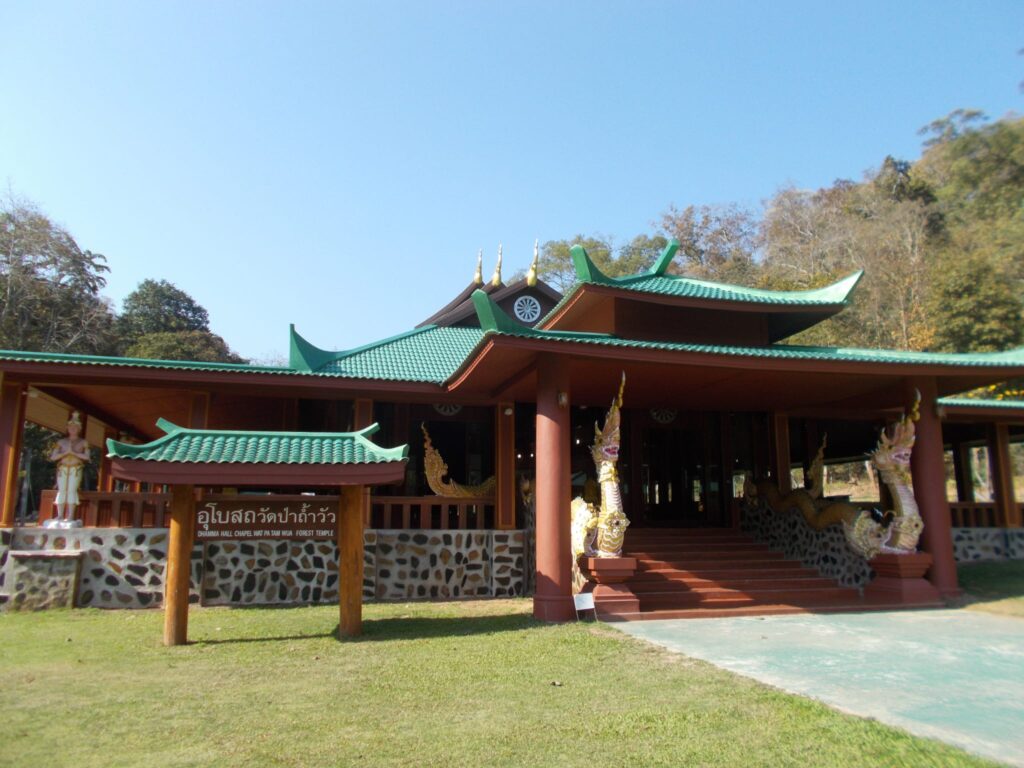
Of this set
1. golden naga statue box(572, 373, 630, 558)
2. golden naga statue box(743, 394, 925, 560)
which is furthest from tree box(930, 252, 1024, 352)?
golden naga statue box(572, 373, 630, 558)

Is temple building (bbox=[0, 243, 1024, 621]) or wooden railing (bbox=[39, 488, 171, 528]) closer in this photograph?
temple building (bbox=[0, 243, 1024, 621])

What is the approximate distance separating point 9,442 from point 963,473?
17.8 metres

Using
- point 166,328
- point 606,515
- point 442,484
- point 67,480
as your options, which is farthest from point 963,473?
point 166,328

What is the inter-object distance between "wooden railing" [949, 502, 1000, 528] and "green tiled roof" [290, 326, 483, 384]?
10.1 m

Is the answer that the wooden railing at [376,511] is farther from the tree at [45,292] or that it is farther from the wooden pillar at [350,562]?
the tree at [45,292]

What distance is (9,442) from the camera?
33.5ft

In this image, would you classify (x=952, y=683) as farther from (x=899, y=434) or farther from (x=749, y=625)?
(x=899, y=434)

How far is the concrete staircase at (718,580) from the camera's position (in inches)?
378

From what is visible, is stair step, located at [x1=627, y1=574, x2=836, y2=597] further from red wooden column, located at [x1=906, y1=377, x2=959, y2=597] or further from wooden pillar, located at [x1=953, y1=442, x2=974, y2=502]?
wooden pillar, located at [x1=953, y1=442, x2=974, y2=502]

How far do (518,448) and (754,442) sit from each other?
14.4 ft

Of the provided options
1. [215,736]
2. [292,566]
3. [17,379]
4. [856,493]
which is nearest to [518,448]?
[292,566]

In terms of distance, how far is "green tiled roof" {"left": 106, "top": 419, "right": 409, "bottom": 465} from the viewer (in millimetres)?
7191

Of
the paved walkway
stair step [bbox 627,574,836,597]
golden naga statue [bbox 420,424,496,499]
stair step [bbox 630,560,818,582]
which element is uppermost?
golden naga statue [bbox 420,424,496,499]

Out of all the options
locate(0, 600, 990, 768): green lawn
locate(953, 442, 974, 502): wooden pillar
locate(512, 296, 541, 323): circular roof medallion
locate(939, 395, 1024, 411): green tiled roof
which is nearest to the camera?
locate(0, 600, 990, 768): green lawn
